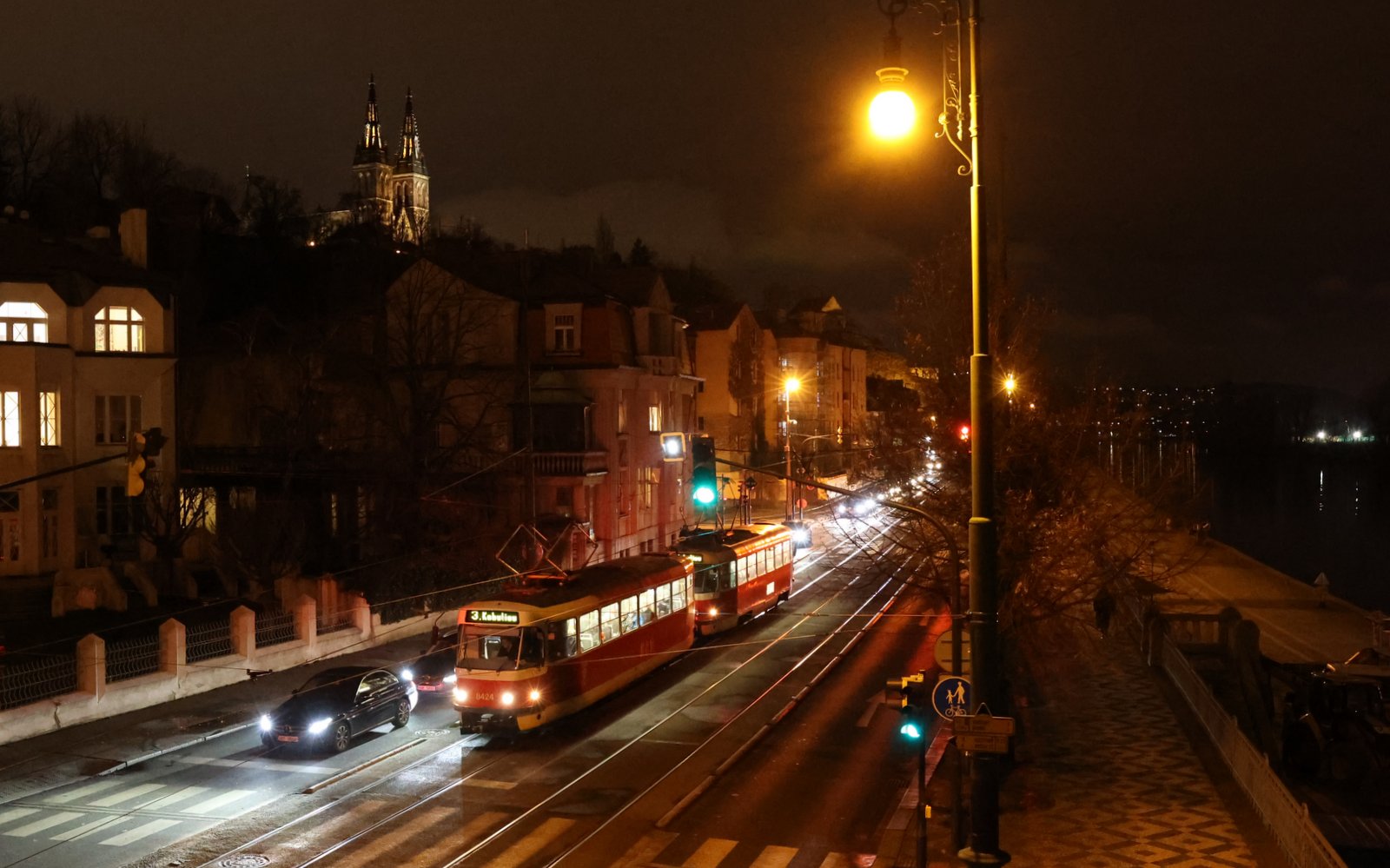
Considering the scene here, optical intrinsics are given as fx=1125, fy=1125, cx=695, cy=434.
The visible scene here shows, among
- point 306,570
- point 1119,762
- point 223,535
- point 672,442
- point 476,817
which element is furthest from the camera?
point 306,570

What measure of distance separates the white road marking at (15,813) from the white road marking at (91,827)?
1.45 meters

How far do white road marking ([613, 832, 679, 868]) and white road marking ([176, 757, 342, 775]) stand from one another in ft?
24.4

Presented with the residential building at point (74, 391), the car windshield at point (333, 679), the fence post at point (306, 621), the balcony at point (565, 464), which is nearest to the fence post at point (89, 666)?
the car windshield at point (333, 679)

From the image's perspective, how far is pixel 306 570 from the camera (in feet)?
143

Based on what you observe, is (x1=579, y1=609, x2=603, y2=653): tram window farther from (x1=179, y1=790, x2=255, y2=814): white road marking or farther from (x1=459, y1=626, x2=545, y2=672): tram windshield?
(x1=179, y1=790, x2=255, y2=814): white road marking

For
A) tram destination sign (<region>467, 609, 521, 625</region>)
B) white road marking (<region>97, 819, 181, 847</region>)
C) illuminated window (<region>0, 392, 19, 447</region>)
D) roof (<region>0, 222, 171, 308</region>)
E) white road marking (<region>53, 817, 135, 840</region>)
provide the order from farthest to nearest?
roof (<region>0, 222, 171, 308</region>) < illuminated window (<region>0, 392, 19, 447</region>) < tram destination sign (<region>467, 609, 521, 625</region>) < white road marking (<region>53, 817, 135, 840</region>) < white road marking (<region>97, 819, 181, 847</region>)

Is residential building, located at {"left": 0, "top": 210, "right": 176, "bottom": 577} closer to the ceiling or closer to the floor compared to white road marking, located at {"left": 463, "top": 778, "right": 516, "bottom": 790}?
closer to the ceiling

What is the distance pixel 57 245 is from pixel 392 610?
21406 millimetres

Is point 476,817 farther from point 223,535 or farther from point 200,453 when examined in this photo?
point 200,453

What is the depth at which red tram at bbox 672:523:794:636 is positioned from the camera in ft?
117

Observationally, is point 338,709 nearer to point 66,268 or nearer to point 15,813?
point 15,813

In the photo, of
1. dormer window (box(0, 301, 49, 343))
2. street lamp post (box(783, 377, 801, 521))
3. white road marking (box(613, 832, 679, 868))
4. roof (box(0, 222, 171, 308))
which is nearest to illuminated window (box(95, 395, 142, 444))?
dormer window (box(0, 301, 49, 343))

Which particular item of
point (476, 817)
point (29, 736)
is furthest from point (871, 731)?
point (29, 736)

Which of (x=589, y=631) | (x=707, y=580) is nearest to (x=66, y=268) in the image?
(x=707, y=580)
